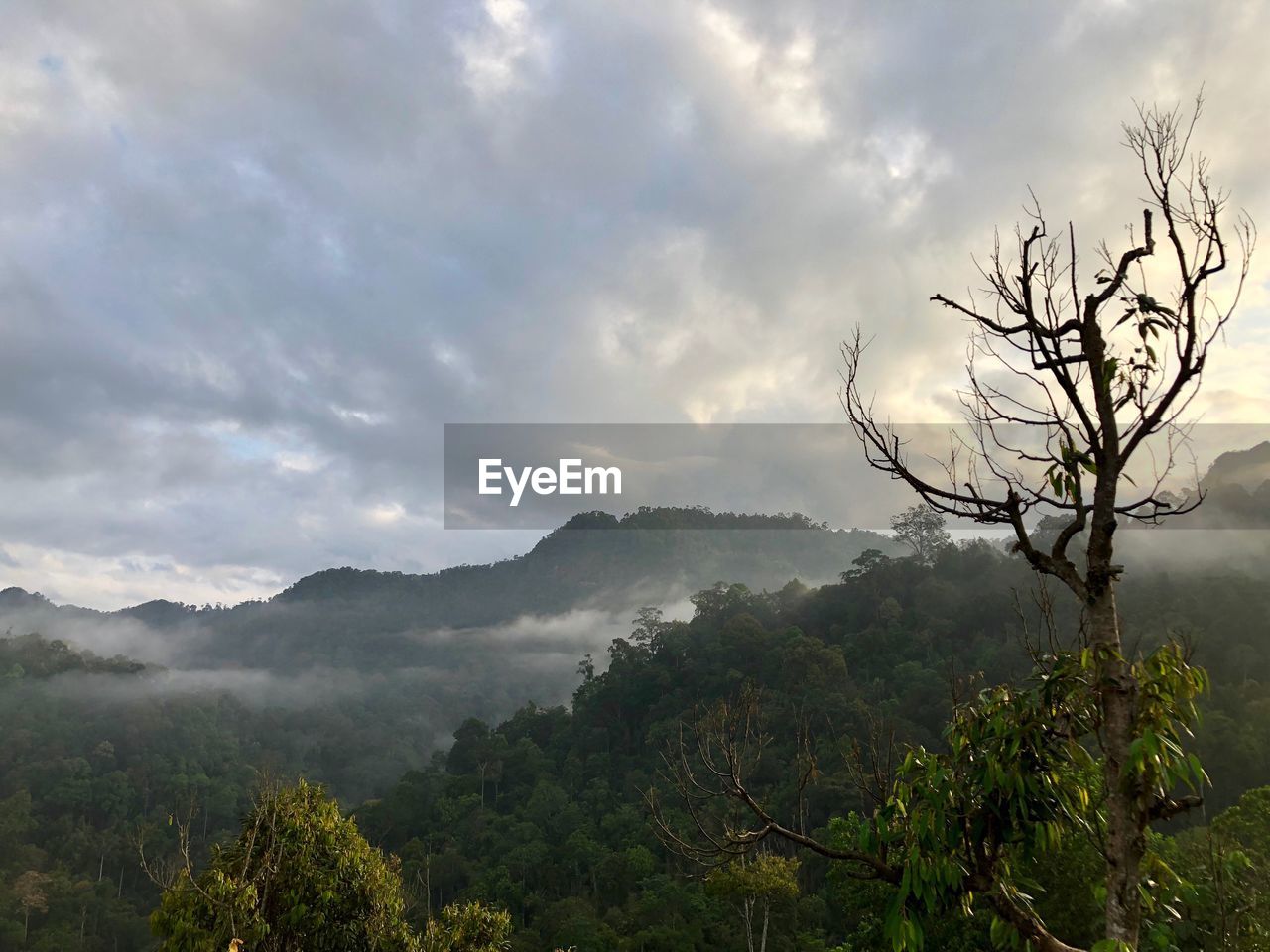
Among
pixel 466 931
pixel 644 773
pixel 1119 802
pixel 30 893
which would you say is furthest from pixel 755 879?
pixel 30 893

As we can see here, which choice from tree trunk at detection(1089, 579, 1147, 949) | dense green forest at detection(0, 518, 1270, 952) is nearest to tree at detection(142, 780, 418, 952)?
dense green forest at detection(0, 518, 1270, 952)

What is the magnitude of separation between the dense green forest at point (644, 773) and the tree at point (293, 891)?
866 centimetres

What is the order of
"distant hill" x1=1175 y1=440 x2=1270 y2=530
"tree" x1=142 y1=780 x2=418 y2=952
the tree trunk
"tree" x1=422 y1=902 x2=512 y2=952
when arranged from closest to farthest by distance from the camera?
the tree trunk → "tree" x1=142 y1=780 x2=418 y2=952 → "tree" x1=422 y1=902 x2=512 y2=952 → "distant hill" x1=1175 y1=440 x2=1270 y2=530

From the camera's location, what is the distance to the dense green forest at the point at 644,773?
25500mm

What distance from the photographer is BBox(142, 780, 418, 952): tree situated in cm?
892

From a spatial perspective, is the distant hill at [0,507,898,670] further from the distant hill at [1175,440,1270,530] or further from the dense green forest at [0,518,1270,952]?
the distant hill at [1175,440,1270,530]

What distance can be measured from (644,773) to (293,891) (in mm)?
40988

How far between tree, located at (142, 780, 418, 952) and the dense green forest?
28.4 feet

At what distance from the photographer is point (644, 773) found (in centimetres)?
4869

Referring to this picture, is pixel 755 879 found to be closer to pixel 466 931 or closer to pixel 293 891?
pixel 466 931

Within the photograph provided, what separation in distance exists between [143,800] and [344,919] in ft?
220

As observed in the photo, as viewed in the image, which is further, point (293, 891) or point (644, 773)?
point (644, 773)

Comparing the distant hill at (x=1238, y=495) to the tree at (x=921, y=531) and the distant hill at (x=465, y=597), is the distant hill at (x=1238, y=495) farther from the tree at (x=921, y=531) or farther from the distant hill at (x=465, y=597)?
the distant hill at (x=465, y=597)

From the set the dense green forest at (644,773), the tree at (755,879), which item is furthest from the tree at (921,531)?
the tree at (755,879)
